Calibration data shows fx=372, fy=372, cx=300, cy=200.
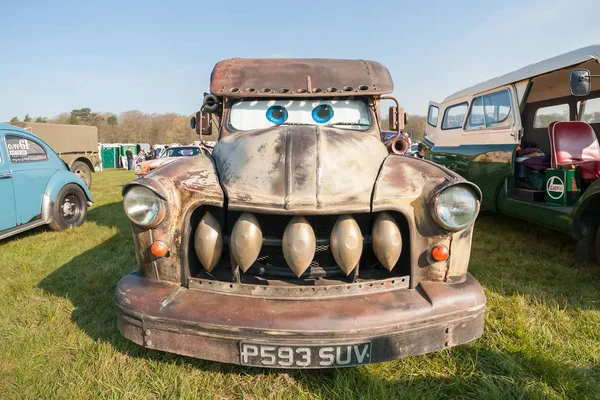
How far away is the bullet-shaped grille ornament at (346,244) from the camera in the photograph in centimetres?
200

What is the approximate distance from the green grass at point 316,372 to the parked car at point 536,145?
730 mm

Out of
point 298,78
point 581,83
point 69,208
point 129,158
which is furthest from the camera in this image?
point 129,158

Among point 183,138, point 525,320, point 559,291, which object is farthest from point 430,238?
point 183,138

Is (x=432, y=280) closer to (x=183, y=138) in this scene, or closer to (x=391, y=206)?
(x=391, y=206)

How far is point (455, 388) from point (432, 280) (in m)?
0.60

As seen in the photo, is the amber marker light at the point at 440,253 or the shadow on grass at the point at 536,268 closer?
the amber marker light at the point at 440,253

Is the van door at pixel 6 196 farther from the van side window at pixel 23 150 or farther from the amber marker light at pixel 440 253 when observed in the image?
the amber marker light at pixel 440 253

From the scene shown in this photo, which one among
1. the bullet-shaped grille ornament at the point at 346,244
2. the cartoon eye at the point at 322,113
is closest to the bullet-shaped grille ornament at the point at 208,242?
the bullet-shaped grille ornament at the point at 346,244

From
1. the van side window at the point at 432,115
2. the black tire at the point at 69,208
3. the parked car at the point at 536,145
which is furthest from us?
the van side window at the point at 432,115

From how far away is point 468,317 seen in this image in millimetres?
2004

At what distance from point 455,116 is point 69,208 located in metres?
7.44

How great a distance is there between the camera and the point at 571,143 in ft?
16.5

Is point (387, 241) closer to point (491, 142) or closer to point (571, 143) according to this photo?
A: point (571, 143)

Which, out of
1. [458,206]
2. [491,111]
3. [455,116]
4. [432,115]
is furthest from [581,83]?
[432,115]
